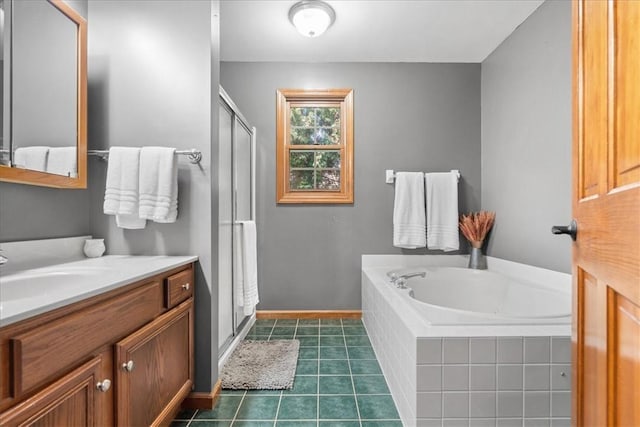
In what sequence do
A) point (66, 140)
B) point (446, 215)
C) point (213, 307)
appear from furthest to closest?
1. point (446, 215)
2. point (213, 307)
3. point (66, 140)

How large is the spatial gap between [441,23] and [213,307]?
2532mm

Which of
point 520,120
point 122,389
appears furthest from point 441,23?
point 122,389

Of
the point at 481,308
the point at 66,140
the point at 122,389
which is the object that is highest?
the point at 66,140

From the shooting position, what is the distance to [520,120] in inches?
103

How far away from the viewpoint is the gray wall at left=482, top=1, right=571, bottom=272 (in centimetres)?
216

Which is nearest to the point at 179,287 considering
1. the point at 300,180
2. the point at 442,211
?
the point at 300,180

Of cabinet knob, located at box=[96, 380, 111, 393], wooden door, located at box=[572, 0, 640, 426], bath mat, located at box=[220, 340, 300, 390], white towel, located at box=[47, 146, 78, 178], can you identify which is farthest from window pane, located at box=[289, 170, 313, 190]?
wooden door, located at box=[572, 0, 640, 426]

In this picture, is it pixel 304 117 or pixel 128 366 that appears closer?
pixel 128 366

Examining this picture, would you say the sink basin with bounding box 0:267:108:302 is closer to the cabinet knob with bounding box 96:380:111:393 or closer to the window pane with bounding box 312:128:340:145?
the cabinet knob with bounding box 96:380:111:393

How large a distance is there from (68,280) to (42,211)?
15.7 inches

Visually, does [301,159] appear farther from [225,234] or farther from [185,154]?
[185,154]

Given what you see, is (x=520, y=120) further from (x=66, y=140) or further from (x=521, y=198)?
(x=66, y=140)

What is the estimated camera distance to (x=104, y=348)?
1.05 meters

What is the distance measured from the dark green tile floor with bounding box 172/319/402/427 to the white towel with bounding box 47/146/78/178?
1.22 meters
